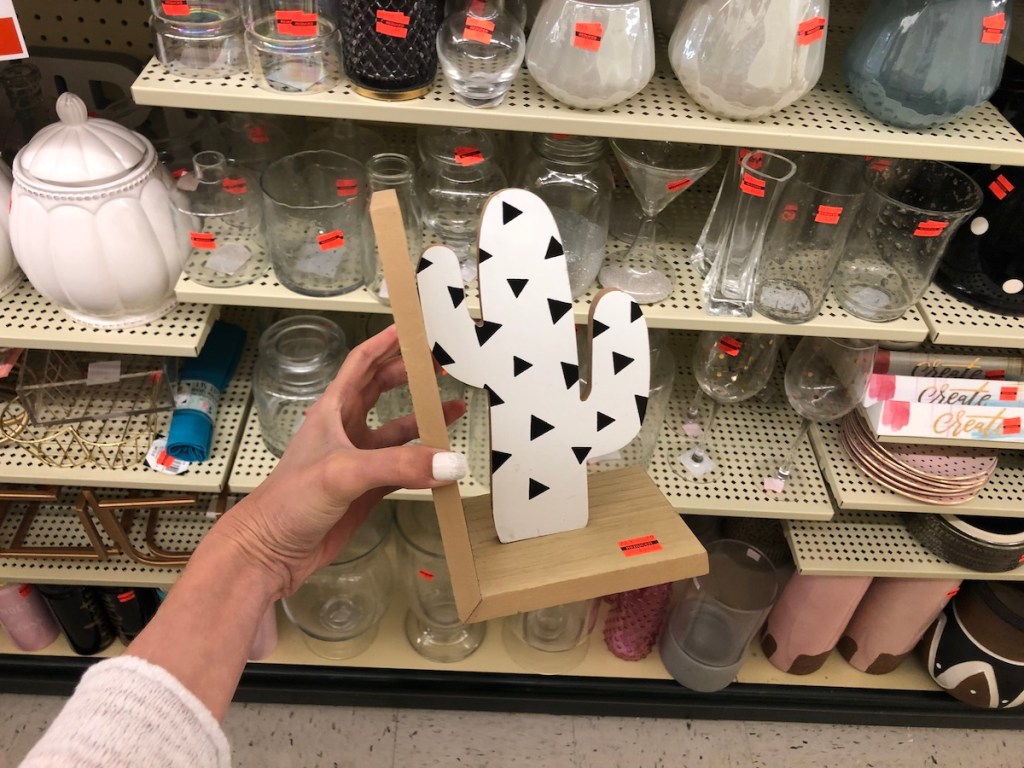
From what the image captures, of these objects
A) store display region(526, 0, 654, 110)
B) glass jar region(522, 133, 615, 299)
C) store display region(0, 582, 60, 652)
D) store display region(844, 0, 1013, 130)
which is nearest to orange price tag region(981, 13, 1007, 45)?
store display region(844, 0, 1013, 130)

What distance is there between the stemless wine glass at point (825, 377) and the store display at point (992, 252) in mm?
201

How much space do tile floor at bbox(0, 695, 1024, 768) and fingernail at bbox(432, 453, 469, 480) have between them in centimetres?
131

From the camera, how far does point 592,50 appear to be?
3.38 feet

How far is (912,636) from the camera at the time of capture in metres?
1.91

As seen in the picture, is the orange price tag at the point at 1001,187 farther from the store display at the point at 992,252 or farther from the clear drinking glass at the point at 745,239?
the clear drinking glass at the point at 745,239

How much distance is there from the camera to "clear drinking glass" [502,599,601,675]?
1941mm

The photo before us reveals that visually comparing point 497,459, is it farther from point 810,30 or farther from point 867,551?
point 867,551

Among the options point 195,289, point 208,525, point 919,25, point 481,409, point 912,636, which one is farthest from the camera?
point 912,636

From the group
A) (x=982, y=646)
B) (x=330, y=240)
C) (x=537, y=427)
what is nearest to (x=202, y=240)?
(x=330, y=240)

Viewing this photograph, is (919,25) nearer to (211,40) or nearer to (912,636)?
(211,40)

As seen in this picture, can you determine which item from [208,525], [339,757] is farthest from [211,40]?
[339,757]

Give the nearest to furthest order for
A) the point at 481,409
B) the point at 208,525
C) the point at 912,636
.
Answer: the point at 481,409
the point at 208,525
the point at 912,636

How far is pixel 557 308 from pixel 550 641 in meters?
1.22

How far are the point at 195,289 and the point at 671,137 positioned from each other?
0.76 m
